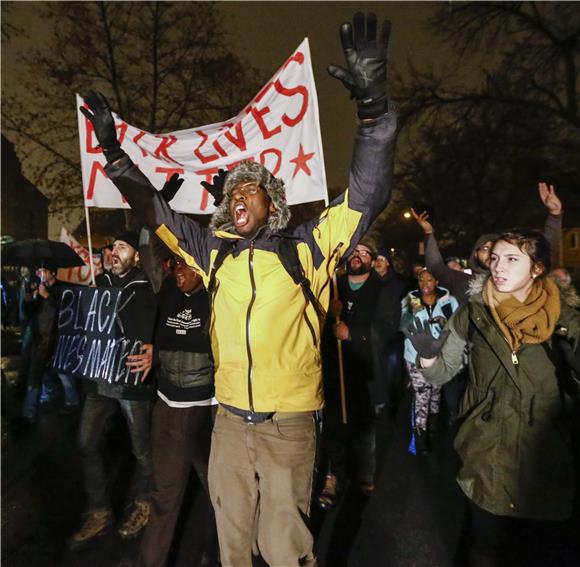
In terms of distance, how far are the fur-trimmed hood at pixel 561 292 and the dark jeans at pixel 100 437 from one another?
2442 millimetres

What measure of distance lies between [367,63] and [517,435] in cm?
186

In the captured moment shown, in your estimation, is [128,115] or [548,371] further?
[128,115]

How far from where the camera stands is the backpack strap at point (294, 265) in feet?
7.51

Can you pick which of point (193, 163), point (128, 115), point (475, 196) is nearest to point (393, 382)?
point (193, 163)

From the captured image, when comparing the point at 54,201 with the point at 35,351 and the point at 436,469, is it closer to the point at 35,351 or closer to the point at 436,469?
the point at 35,351

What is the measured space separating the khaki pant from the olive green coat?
0.88 metres

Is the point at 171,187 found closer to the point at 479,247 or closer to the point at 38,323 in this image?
the point at 479,247

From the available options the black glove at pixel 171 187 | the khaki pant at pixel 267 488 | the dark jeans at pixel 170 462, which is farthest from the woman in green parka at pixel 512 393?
the black glove at pixel 171 187

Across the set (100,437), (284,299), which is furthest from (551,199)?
(100,437)

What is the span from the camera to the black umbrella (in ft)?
21.6

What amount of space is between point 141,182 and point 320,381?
1.32 m

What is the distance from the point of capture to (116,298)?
382cm

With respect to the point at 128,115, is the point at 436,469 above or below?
below

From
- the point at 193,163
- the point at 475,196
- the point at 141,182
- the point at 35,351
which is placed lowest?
the point at 35,351
